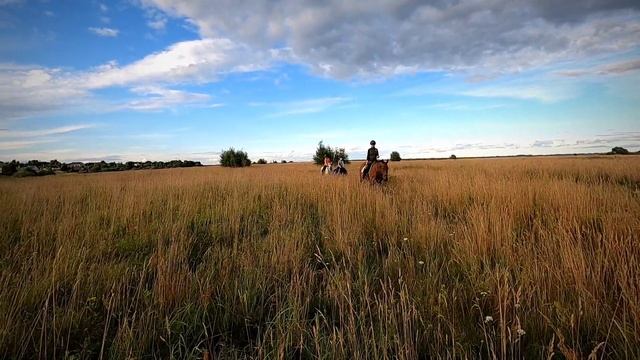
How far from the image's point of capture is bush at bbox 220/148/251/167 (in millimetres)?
49191

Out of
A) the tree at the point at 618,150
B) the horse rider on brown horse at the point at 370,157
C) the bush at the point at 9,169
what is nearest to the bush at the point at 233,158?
the bush at the point at 9,169

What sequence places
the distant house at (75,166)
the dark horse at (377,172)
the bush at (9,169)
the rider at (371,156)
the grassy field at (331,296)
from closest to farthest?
the grassy field at (331,296)
the dark horse at (377,172)
the rider at (371,156)
the bush at (9,169)
the distant house at (75,166)

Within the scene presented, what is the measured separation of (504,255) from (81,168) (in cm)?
5120

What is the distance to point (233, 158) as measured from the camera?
49.1 m

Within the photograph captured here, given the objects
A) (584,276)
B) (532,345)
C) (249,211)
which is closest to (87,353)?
(532,345)

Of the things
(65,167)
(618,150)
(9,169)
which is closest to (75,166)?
(65,167)

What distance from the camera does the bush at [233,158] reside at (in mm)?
49191

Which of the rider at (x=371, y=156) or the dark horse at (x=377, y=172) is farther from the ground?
the rider at (x=371, y=156)

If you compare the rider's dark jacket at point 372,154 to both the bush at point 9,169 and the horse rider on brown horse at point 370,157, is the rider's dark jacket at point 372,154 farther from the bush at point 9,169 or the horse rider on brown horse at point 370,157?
the bush at point 9,169

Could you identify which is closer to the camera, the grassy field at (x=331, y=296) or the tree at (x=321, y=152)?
the grassy field at (x=331, y=296)

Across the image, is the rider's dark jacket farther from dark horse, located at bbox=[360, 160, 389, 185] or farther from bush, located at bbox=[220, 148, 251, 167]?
bush, located at bbox=[220, 148, 251, 167]

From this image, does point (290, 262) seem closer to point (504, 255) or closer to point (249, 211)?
point (504, 255)

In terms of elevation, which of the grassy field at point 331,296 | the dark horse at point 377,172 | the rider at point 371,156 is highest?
the rider at point 371,156

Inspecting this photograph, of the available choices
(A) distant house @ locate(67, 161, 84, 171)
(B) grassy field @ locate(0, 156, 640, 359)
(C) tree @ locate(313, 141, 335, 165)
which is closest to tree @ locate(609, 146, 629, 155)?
(C) tree @ locate(313, 141, 335, 165)
